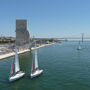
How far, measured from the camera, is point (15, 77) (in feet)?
111

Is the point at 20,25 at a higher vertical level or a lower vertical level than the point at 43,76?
higher

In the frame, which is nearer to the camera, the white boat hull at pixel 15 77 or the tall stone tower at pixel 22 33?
the white boat hull at pixel 15 77

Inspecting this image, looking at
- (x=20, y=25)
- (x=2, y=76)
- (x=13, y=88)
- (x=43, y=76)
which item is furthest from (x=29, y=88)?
(x=20, y=25)

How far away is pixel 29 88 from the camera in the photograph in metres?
29.5

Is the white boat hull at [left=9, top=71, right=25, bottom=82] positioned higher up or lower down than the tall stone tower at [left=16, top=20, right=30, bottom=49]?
lower down

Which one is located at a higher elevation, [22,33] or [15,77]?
[22,33]

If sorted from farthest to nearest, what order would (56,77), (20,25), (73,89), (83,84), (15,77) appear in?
(20,25)
(56,77)
(15,77)
(83,84)
(73,89)

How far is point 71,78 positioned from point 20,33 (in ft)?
370

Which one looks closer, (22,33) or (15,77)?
(15,77)

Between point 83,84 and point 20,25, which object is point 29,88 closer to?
point 83,84

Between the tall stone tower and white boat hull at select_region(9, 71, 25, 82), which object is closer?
white boat hull at select_region(9, 71, 25, 82)

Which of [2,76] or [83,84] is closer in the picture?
[83,84]

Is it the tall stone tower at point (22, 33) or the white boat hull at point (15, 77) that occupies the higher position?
the tall stone tower at point (22, 33)

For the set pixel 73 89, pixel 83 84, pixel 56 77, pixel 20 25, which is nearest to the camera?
pixel 73 89
